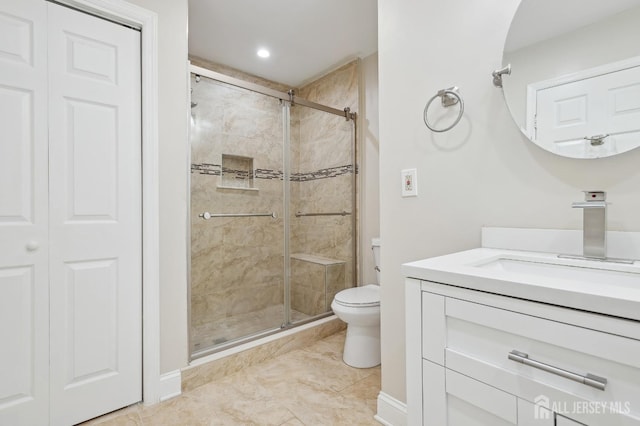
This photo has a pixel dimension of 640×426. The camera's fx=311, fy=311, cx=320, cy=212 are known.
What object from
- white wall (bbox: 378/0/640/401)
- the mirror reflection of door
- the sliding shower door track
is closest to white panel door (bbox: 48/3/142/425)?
the sliding shower door track

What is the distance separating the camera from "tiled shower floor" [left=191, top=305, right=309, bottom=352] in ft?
7.04

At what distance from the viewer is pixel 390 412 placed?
1457mm

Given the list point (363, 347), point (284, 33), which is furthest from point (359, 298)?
point (284, 33)

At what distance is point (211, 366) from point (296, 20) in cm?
239

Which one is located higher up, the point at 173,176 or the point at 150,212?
the point at 173,176

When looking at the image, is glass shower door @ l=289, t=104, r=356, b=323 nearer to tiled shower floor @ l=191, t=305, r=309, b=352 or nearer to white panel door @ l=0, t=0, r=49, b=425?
tiled shower floor @ l=191, t=305, r=309, b=352

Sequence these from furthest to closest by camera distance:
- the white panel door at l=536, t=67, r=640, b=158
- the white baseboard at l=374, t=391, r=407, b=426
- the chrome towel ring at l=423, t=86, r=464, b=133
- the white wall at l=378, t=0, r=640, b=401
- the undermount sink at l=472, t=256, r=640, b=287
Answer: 1. the white baseboard at l=374, t=391, r=407, b=426
2. the chrome towel ring at l=423, t=86, r=464, b=133
3. the white wall at l=378, t=0, r=640, b=401
4. the white panel door at l=536, t=67, r=640, b=158
5. the undermount sink at l=472, t=256, r=640, b=287

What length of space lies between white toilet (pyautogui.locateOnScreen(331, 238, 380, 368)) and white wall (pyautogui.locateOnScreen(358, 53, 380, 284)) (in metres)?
0.68

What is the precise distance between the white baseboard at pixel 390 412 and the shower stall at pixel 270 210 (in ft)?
3.34

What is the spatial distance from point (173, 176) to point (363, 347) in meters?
1.56

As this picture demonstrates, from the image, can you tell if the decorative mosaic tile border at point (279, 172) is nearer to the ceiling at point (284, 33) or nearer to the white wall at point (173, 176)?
Result: the white wall at point (173, 176)

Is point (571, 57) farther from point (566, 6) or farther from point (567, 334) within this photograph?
point (567, 334)

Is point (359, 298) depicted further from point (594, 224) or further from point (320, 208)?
point (594, 224)

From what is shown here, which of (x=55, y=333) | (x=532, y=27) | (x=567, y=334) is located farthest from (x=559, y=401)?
(x=55, y=333)
